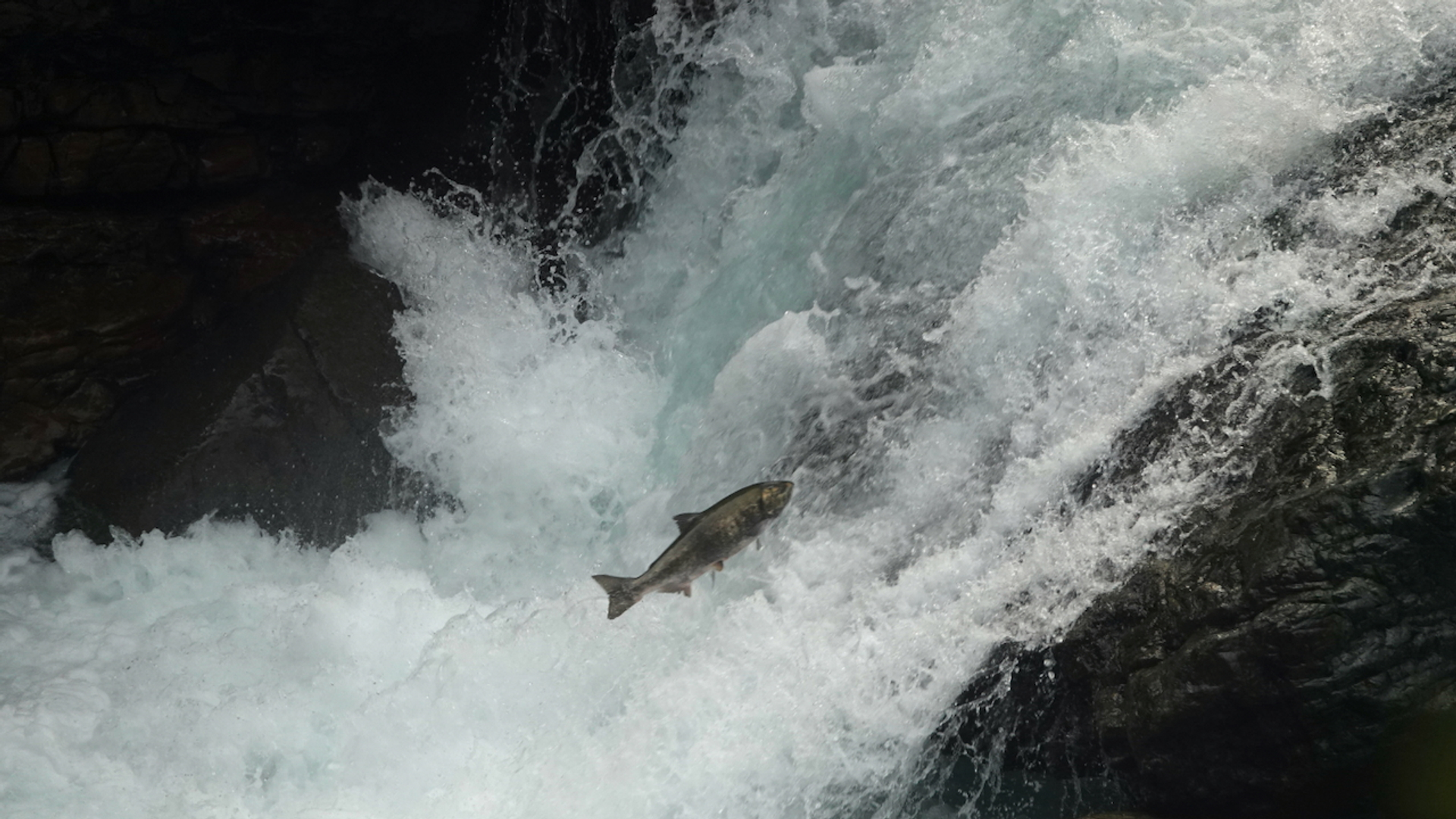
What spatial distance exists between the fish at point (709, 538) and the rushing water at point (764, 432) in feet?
2.06

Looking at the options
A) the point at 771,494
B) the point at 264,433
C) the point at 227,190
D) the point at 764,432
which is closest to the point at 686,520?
the point at 771,494

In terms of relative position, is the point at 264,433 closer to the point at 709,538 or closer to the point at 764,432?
the point at 764,432

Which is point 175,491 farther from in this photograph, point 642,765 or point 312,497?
point 642,765

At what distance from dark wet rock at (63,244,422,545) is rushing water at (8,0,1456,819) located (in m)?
0.16

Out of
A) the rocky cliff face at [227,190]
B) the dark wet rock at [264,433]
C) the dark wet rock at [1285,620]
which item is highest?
the rocky cliff face at [227,190]

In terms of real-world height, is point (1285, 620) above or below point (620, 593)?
below

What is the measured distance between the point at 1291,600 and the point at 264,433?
495 centimetres

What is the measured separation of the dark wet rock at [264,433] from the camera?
622 cm

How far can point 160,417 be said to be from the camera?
634cm

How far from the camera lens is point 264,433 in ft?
20.7

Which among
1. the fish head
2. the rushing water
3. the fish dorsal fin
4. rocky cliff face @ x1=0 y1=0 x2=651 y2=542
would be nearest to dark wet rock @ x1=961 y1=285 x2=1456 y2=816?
the rushing water

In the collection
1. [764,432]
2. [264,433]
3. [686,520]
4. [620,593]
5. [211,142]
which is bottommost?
[764,432]

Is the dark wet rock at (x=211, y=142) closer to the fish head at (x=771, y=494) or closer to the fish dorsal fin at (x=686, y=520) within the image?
the fish dorsal fin at (x=686, y=520)

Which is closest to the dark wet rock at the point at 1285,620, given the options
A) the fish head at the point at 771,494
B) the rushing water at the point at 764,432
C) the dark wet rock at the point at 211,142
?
the rushing water at the point at 764,432
